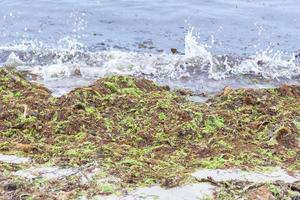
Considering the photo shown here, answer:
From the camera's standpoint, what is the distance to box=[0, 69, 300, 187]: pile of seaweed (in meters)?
6.05

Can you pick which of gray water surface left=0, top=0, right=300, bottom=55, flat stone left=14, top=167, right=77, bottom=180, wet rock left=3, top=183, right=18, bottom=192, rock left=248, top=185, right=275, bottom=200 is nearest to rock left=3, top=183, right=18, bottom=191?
wet rock left=3, top=183, right=18, bottom=192

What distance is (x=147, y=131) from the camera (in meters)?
6.90

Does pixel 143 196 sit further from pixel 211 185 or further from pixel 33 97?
pixel 33 97

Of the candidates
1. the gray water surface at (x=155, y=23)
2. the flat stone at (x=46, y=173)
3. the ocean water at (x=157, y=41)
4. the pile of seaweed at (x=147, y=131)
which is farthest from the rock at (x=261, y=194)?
the gray water surface at (x=155, y=23)

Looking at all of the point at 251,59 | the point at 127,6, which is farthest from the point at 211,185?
the point at 127,6

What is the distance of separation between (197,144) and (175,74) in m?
4.76

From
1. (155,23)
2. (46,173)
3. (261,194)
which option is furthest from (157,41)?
(261,194)

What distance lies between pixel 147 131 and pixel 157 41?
6.32 metres

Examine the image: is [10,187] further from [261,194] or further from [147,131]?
[261,194]

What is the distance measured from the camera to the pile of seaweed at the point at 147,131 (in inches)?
238

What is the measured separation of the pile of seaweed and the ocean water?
222cm

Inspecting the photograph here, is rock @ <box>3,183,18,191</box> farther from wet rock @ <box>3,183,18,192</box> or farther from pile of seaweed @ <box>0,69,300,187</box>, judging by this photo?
pile of seaweed @ <box>0,69,300,187</box>

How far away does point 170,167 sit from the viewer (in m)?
5.95

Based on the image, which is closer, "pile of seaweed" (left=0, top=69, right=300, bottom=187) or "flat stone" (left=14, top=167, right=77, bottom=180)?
"flat stone" (left=14, top=167, right=77, bottom=180)
